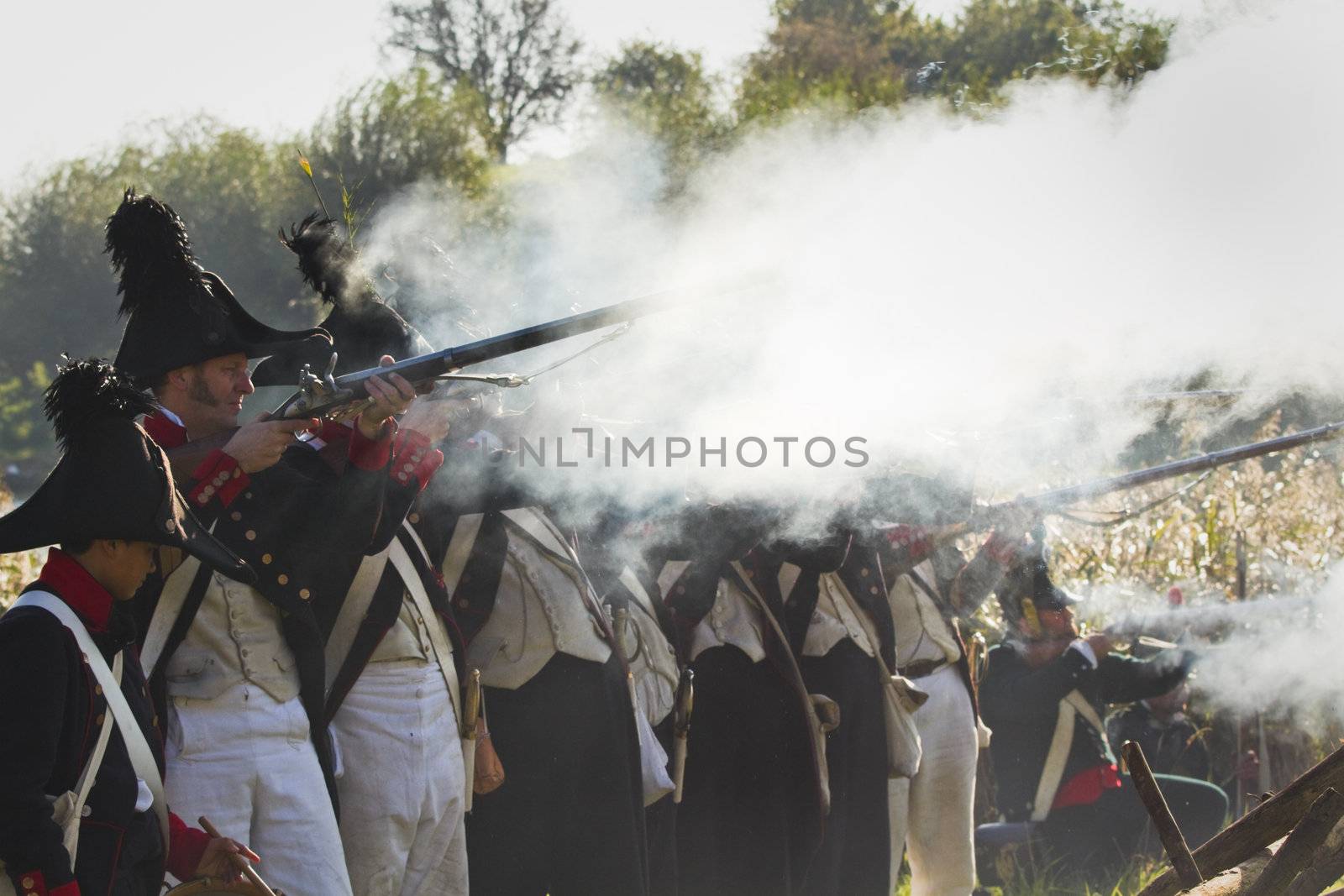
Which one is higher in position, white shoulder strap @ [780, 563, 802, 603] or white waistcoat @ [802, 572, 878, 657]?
white shoulder strap @ [780, 563, 802, 603]

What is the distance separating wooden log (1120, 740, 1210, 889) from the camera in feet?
8.55

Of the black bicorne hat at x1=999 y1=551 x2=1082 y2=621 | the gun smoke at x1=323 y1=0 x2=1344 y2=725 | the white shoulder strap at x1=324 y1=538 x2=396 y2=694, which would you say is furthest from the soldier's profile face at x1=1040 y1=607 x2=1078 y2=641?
the white shoulder strap at x1=324 y1=538 x2=396 y2=694

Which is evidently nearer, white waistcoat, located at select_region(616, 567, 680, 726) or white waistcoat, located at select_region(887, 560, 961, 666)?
white waistcoat, located at select_region(616, 567, 680, 726)

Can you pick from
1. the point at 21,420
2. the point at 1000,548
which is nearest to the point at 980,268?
the point at 1000,548

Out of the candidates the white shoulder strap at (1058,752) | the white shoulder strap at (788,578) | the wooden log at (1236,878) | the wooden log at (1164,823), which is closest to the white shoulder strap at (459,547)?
the white shoulder strap at (788,578)

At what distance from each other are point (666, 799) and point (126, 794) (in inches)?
76.5

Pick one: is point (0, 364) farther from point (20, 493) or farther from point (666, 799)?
point (666, 799)

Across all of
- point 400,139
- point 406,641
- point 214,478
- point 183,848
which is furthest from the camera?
point 400,139

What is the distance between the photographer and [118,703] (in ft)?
7.90

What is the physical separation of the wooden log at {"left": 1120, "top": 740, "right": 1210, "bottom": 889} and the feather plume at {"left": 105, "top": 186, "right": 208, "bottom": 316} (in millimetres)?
2060

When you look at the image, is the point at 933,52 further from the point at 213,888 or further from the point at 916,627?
the point at 213,888

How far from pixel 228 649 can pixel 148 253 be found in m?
0.85

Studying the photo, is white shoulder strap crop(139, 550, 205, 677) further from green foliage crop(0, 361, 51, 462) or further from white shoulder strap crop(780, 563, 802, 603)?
green foliage crop(0, 361, 51, 462)

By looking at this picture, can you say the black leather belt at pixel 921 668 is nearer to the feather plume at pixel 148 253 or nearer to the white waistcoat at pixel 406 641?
the white waistcoat at pixel 406 641
